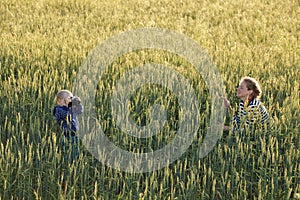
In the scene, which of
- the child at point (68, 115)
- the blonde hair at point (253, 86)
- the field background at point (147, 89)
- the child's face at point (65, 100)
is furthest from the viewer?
the blonde hair at point (253, 86)

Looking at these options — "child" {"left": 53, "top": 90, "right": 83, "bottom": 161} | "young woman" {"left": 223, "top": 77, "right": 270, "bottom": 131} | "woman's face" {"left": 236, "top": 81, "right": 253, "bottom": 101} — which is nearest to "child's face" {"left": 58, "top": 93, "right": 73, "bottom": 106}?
"child" {"left": 53, "top": 90, "right": 83, "bottom": 161}

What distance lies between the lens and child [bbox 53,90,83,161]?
386cm

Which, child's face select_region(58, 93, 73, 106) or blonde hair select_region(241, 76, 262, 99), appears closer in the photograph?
child's face select_region(58, 93, 73, 106)

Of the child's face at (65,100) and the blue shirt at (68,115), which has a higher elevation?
the child's face at (65,100)

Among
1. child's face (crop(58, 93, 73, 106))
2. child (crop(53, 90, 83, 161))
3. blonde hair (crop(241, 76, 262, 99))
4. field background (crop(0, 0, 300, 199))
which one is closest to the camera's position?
field background (crop(0, 0, 300, 199))

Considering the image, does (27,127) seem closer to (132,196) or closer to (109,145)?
(109,145)

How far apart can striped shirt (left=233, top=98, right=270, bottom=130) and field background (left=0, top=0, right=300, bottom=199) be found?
12 centimetres

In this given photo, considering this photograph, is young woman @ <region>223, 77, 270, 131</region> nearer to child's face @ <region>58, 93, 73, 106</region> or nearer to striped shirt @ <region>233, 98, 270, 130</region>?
striped shirt @ <region>233, 98, 270, 130</region>

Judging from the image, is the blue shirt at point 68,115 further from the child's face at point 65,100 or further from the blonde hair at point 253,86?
the blonde hair at point 253,86

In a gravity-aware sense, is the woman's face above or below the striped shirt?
above

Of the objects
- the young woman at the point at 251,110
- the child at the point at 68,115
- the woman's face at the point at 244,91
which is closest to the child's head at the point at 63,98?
the child at the point at 68,115

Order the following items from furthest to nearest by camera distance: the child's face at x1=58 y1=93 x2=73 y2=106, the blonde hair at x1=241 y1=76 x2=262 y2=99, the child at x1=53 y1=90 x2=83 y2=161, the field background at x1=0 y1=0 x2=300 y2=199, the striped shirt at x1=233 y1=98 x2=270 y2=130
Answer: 1. the blonde hair at x1=241 y1=76 x2=262 y2=99
2. the striped shirt at x1=233 y1=98 x2=270 y2=130
3. the child's face at x1=58 y1=93 x2=73 y2=106
4. the child at x1=53 y1=90 x2=83 y2=161
5. the field background at x1=0 y1=0 x2=300 y2=199

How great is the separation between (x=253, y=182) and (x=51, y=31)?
6.05m

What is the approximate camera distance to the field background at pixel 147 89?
341 centimetres
